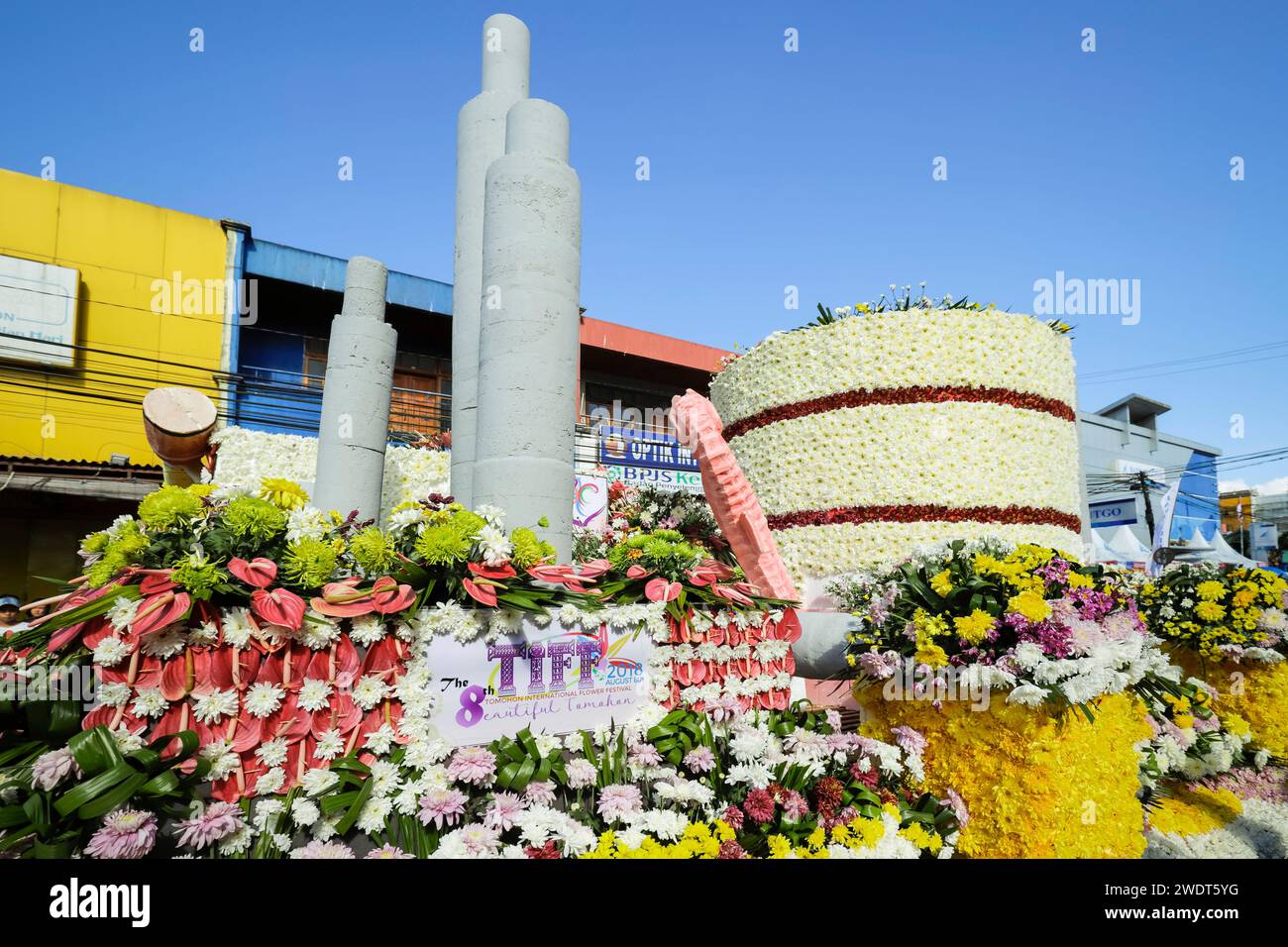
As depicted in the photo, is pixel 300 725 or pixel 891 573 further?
pixel 891 573

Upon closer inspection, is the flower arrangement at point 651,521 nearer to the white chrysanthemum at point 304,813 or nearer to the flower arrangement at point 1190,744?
the flower arrangement at point 1190,744

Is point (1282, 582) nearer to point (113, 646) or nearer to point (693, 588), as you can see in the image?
point (693, 588)

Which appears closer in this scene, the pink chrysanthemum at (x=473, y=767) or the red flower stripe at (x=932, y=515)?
the pink chrysanthemum at (x=473, y=767)

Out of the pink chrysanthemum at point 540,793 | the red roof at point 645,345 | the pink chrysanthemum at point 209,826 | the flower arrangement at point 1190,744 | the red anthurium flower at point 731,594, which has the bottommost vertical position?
the flower arrangement at point 1190,744

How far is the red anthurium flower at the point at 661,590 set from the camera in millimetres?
4098

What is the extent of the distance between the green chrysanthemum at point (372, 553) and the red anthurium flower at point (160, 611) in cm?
77

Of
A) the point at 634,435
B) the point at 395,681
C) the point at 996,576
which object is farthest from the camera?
the point at 634,435

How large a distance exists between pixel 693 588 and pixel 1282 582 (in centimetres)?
539

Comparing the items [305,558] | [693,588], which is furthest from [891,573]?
[305,558]

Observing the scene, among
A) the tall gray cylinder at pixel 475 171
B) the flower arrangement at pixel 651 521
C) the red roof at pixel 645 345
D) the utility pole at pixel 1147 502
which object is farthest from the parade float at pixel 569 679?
the utility pole at pixel 1147 502

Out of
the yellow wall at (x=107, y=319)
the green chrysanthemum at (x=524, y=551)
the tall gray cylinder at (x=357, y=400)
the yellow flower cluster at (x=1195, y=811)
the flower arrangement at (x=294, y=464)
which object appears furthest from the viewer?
the yellow wall at (x=107, y=319)

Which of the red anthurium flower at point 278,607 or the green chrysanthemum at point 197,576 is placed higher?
the green chrysanthemum at point 197,576

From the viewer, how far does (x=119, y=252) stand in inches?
529

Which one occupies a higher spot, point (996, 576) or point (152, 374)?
point (152, 374)
